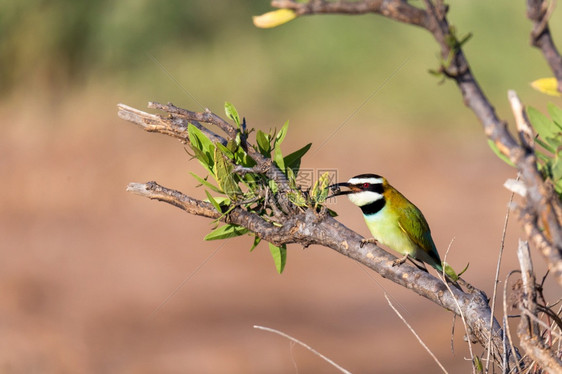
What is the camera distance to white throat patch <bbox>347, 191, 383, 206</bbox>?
1789 mm

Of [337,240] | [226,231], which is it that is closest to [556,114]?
[337,240]

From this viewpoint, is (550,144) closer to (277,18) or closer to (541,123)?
(541,123)

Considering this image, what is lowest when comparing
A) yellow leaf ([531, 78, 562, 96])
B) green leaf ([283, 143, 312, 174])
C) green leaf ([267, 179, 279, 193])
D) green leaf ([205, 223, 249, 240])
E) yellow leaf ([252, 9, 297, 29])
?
green leaf ([205, 223, 249, 240])

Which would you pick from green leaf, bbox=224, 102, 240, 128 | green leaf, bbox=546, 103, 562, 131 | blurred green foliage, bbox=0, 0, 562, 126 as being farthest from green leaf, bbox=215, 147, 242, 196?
blurred green foliage, bbox=0, 0, 562, 126

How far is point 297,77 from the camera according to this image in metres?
5.25

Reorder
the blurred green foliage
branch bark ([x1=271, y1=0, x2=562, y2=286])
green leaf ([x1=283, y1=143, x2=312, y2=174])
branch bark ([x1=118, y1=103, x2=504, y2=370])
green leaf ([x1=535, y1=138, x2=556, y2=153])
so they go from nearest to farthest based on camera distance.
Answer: branch bark ([x1=271, y1=0, x2=562, y2=286]) → green leaf ([x1=535, y1=138, x2=556, y2=153]) → branch bark ([x1=118, y1=103, x2=504, y2=370]) → green leaf ([x1=283, y1=143, x2=312, y2=174]) → the blurred green foliage

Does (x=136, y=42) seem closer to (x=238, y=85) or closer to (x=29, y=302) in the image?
(x=238, y=85)

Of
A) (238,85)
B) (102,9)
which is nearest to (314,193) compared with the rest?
(238,85)

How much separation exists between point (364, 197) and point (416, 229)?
0.18 metres

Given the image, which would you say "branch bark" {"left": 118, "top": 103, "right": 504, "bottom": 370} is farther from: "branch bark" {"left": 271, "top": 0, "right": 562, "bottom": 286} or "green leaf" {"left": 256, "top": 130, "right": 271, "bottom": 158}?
"branch bark" {"left": 271, "top": 0, "right": 562, "bottom": 286}

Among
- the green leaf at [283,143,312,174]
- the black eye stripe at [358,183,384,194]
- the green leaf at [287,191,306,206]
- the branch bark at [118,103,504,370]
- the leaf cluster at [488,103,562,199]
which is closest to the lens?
the leaf cluster at [488,103,562,199]

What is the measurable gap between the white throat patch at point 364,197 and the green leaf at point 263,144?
0.48 metres

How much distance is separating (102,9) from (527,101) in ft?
10.7

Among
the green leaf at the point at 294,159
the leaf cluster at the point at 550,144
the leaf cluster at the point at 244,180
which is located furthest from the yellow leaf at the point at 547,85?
the green leaf at the point at 294,159
